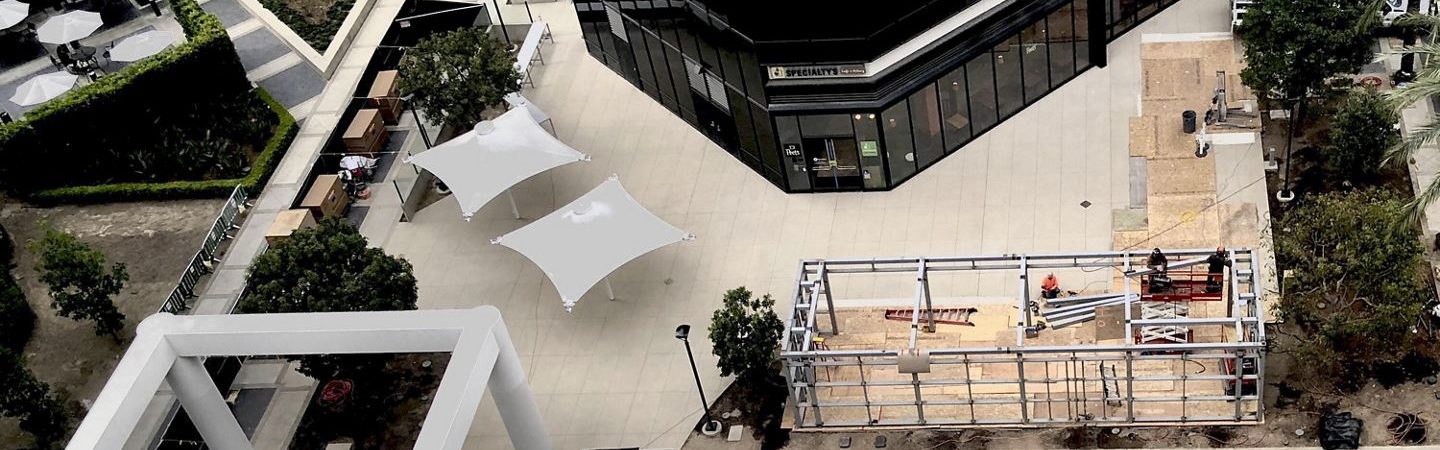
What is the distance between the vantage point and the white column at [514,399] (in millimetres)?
37906

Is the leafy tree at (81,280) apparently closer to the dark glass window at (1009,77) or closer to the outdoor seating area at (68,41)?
the outdoor seating area at (68,41)

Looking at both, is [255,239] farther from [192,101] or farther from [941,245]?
[941,245]

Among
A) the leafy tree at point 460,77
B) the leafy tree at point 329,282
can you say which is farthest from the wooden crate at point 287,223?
the leafy tree at point 329,282

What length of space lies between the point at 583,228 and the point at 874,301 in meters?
9.13

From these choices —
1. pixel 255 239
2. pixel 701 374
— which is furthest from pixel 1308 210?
pixel 255 239

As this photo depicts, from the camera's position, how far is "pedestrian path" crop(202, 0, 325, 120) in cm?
6144

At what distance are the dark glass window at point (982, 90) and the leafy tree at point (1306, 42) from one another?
814 cm

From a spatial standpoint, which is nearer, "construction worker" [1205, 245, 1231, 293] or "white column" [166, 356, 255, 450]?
"white column" [166, 356, 255, 450]

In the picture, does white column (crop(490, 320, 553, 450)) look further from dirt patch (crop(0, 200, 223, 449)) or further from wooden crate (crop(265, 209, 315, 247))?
dirt patch (crop(0, 200, 223, 449))

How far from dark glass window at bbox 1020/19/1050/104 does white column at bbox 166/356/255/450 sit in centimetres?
2749

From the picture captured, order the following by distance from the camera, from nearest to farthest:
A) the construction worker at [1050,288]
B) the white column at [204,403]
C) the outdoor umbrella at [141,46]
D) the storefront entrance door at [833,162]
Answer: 1. the white column at [204,403]
2. the construction worker at [1050,288]
3. the storefront entrance door at [833,162]
4. the outdoor umbrella at [141,46]

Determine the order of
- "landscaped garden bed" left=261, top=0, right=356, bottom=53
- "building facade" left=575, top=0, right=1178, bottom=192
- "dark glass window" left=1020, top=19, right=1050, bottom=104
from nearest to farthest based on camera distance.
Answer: "building facade" left=575, top=0, right=1178, bottom=192
"dark glass window" left=1020, top=19, right=1050, bottom=104
"landscaped garden bed" left=261, top=0, right=356, bottom=53

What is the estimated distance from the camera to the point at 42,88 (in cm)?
5956

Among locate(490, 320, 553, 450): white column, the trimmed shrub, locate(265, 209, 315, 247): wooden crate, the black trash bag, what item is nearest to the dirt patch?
the trimmed shrub
